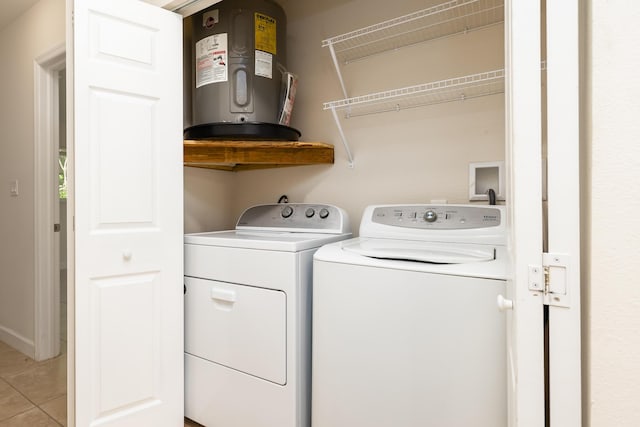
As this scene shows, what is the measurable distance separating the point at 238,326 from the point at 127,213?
664 millimetres

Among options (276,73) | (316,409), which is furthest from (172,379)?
(276,73)

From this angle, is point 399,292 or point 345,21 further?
point 345,21

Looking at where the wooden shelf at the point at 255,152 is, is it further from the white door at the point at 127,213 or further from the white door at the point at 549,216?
the white door at the point at 549,216

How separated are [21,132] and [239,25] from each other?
1998 millimetres

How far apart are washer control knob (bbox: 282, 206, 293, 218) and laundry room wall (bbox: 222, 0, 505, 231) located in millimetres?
242

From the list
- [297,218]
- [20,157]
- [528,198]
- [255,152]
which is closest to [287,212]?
[297,218]

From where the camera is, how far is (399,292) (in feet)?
3.92

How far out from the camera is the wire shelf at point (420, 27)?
1.61 meters

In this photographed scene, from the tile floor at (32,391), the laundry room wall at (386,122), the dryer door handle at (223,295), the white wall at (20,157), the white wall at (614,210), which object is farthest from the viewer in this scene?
the white wall at (20,157)

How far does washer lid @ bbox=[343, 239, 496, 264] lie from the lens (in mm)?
1211

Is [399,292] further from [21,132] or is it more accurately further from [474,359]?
[21,132]

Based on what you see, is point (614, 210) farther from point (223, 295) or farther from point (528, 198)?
point (223, 295)

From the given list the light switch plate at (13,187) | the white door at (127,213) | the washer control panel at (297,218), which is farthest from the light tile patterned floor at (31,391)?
the washer control panel at (297,218)

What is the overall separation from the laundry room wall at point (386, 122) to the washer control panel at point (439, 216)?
0.65 ft
